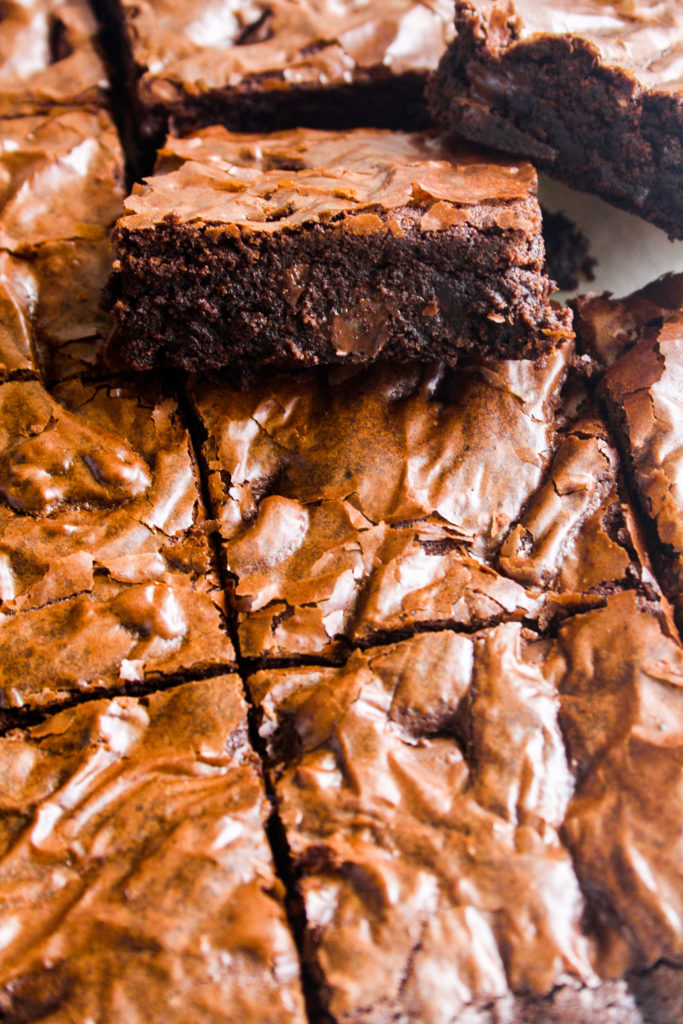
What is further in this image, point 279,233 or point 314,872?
point 279,233

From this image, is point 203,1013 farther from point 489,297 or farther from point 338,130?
point 338,130

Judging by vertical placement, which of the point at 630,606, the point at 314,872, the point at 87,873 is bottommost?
the point at 87,873

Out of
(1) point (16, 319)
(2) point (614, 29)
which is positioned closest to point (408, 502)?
(1) point (16, 319)

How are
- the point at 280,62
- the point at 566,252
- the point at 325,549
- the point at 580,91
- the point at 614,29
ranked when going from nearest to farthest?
the point at 325,549 < the point at 580,91 < the point at 614,29 < the point at 280,62 < the point at 566,252

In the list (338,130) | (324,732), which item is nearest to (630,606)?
(324,732)

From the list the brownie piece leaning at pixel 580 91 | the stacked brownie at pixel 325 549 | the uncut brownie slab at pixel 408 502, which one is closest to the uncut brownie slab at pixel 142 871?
the stacked brownie at pixel 325 549

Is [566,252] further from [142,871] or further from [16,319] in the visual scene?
[142,871]

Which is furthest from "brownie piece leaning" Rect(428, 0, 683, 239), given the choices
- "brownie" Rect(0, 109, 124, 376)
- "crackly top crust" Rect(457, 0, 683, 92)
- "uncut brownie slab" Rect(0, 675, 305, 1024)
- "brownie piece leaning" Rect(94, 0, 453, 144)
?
"uncut brownie slab" Rect(0, 675, 305, 1024)
